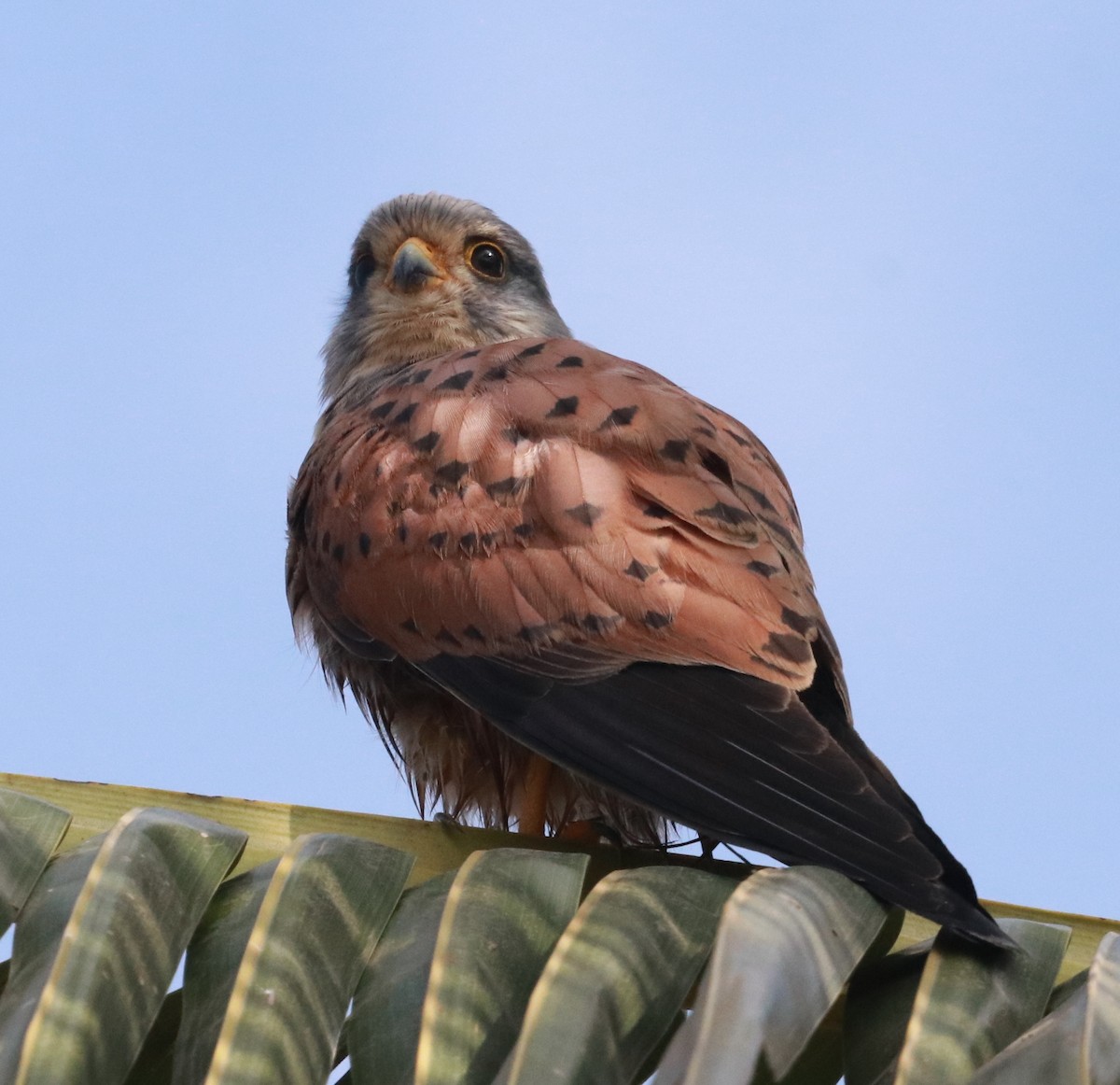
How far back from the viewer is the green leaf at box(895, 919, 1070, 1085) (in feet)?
5.47

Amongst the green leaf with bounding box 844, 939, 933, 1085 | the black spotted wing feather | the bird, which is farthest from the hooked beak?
the green leaf with bounding box 844, 939, 933, 1085

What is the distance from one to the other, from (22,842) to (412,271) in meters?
3.61

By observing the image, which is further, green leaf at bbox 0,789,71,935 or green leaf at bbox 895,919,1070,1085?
green leaf at bbox 0,789,71,935

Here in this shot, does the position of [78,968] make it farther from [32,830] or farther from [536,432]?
[536,432]

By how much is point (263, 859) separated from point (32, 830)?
303mm

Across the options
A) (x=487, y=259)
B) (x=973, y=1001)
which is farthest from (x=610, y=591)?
(x=487, y=259)

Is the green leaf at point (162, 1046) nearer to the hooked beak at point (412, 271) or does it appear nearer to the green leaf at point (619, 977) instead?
the green leaf at point (619, 977)

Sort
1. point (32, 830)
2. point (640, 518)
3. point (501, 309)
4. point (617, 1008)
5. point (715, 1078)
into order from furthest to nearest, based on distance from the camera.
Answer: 1. point (501, 309)
2. point (640, 518)
3. point (32, 830)
4. point (617, 1008)
5. point (715, 1078)

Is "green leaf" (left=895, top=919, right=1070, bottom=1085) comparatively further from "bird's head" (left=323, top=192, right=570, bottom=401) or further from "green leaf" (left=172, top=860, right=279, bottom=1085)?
"bird's head" (left=323, top=192, right=570, bottom=401)

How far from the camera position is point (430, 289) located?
17.8 feet

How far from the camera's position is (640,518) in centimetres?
314

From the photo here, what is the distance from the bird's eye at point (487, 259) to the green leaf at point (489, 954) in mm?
3981

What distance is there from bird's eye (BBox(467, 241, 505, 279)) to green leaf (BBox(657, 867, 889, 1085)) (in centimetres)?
409

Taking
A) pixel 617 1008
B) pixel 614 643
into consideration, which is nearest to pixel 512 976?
pixel 617 1008
